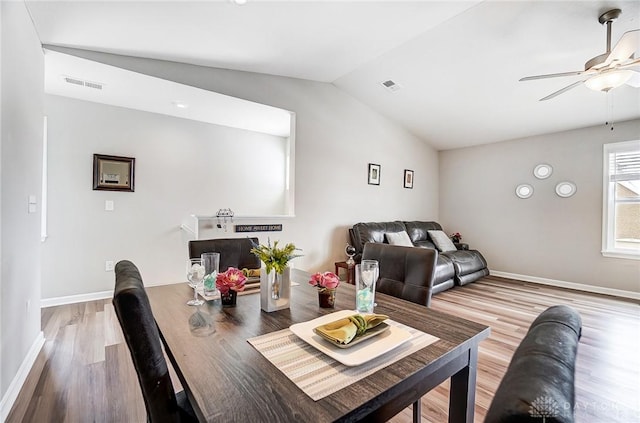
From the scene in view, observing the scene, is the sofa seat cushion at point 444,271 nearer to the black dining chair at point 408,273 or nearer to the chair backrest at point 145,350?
the black dining chair at point 408,273

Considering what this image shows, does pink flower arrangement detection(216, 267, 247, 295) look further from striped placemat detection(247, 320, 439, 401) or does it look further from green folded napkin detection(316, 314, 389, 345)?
green folded napkin detection(316, 314, 389, 345)

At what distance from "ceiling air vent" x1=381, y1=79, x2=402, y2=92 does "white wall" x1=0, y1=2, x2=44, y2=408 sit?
3550mm

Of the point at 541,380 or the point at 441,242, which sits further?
the point at 441,242

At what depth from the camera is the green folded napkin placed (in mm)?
872

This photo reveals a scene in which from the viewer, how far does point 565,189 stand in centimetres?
444

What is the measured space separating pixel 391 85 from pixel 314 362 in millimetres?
4000

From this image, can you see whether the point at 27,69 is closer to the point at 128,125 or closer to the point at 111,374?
the point at 128,125

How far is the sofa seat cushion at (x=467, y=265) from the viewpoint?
4.25 meters

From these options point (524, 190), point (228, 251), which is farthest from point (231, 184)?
point (524, 190)

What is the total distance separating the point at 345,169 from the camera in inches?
174

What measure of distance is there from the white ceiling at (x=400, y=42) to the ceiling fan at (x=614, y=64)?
22cm

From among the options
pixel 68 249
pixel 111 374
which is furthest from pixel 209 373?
pixel 68 249

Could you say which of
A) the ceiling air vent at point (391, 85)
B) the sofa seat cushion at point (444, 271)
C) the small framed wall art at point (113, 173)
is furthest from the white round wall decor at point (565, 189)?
the small framed wall art at point (113, 173)

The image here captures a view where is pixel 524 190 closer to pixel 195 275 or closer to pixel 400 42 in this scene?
pixel 400 42
